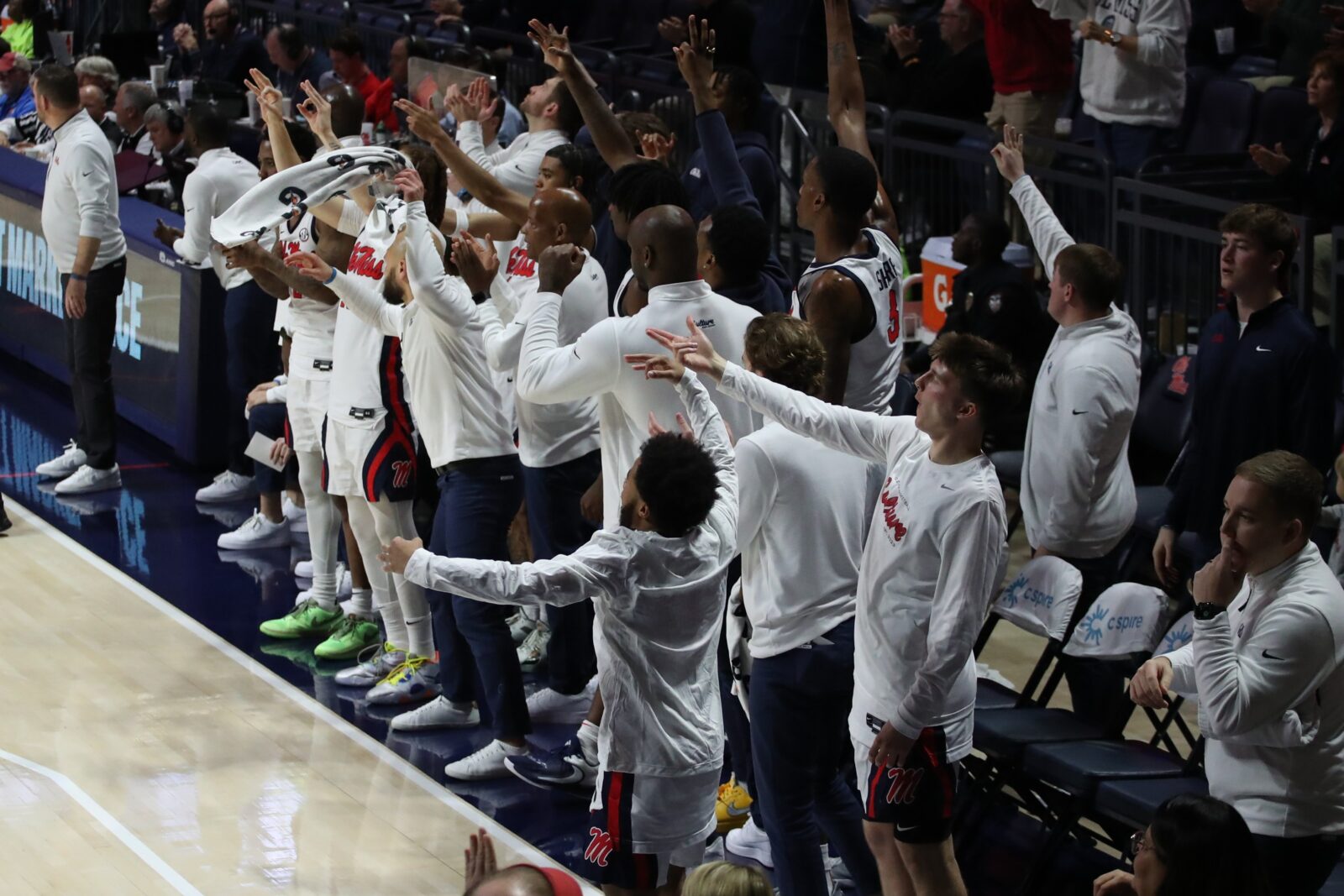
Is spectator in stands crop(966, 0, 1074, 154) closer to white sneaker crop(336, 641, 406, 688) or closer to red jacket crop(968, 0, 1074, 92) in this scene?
red jacket crop(968, 0, 1074, 92)

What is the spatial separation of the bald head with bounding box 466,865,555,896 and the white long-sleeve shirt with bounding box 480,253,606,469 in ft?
8.75

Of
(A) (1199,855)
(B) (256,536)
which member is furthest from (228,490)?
(A) (1199,855)

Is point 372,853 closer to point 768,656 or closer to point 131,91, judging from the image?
point 768,656

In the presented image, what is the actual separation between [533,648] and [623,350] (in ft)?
7.86

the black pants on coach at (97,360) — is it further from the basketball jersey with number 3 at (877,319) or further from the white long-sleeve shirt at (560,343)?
the basketball jersey with number 3 at (877,319)

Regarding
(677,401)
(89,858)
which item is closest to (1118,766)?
(677,401)

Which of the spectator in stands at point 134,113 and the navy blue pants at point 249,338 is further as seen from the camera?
the spectator in stands at point 134,113

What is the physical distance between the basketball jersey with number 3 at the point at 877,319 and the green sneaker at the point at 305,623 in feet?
10.2

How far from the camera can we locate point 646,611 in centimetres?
437

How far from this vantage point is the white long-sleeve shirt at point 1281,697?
3.94m

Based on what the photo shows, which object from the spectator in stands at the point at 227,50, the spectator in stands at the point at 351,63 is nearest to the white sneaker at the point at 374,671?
the spectator in stands at the point at 351,63

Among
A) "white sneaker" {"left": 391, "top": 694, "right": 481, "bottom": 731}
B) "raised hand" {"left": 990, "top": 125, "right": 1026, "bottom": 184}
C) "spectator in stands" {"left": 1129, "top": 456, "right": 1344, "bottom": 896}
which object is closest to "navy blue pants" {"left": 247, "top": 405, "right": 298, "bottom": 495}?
"white sneaker" {"left": 391, "top": 694, "right": 481, "bottom": 731}

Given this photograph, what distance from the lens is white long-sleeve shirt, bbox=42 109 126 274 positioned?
30.5 feet

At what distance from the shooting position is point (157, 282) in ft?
33.3
